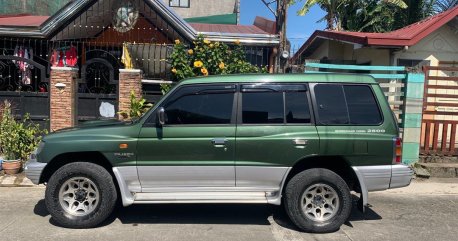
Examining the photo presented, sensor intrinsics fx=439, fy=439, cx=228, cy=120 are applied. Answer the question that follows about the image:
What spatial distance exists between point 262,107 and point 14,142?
5.63 m

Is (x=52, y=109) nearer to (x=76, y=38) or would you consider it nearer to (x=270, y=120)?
(x=76, y=38)

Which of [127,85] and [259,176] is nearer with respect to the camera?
[259,176]

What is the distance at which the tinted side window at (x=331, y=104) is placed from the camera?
5543 mm

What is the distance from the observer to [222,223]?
5840 millimetres

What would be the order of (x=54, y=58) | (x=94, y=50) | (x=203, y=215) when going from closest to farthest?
(x=203, y=215)
(x=94, y=50)
(x=54, y=58)

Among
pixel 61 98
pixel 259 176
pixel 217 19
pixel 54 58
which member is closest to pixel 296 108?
pixel 259 176

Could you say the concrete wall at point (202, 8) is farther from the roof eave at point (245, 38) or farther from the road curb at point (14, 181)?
the road curb at point (14, 181)

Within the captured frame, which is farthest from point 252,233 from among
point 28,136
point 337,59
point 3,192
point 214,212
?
point 337,59

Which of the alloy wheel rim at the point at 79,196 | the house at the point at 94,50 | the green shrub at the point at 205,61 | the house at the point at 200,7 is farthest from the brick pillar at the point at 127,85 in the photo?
the house at the point at 200,7

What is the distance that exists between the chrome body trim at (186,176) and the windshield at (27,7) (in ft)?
44.4

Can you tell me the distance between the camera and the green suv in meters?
5.40

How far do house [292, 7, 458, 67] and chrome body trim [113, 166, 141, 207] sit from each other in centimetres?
693

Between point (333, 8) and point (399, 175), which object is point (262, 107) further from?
point (333, 8)

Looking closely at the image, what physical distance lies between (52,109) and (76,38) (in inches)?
89.8
